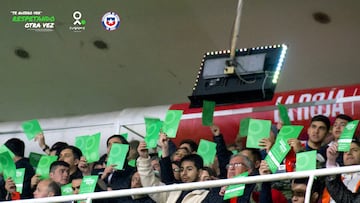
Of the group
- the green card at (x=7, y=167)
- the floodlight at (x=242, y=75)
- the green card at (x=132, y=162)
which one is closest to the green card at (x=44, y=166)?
the green card at (x=7, y=167)

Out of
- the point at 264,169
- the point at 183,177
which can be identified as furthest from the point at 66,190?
the point at 264,169

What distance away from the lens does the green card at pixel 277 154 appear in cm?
844

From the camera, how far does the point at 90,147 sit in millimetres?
10367

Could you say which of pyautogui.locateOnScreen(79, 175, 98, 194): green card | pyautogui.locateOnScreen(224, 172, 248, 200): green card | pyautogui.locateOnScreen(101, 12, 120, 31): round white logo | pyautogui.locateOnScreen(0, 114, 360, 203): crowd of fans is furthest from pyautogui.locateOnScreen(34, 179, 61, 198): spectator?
A: pyautogui.locateOnScreen(101, 12, 120, 31): round white logo

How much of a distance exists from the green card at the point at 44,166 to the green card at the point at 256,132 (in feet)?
6.69

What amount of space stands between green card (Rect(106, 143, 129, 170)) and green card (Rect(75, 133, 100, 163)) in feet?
1.15

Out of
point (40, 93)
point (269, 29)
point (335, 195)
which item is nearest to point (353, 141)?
point (335, 195)

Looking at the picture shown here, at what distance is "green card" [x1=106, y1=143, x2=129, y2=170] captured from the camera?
32.4 ft

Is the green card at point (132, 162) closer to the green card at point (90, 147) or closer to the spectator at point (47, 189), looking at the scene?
the green card at point (90, 147)

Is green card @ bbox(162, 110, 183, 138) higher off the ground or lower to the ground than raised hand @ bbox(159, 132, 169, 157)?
higher

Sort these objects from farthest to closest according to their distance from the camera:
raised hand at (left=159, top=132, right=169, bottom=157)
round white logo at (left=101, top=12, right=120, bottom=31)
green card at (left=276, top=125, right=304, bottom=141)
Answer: round white logo at (left=101, top=12, right=120, bottom=31) < raised hand at (left=159, top=132, right=169, bottom=157) < green card at (left=276, top=125, right=304, bottom=141)

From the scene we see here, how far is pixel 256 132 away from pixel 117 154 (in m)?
1.30

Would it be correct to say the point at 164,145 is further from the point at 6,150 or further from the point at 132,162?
the point at 6,150

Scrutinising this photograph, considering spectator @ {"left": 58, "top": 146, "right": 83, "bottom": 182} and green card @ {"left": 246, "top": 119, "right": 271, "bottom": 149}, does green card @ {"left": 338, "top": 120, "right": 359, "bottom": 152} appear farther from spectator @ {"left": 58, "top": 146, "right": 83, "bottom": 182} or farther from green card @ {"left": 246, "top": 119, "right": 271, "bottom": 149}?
spectator @ {"left": 58, "top": 146, "right": 83, "bottom": 182}
